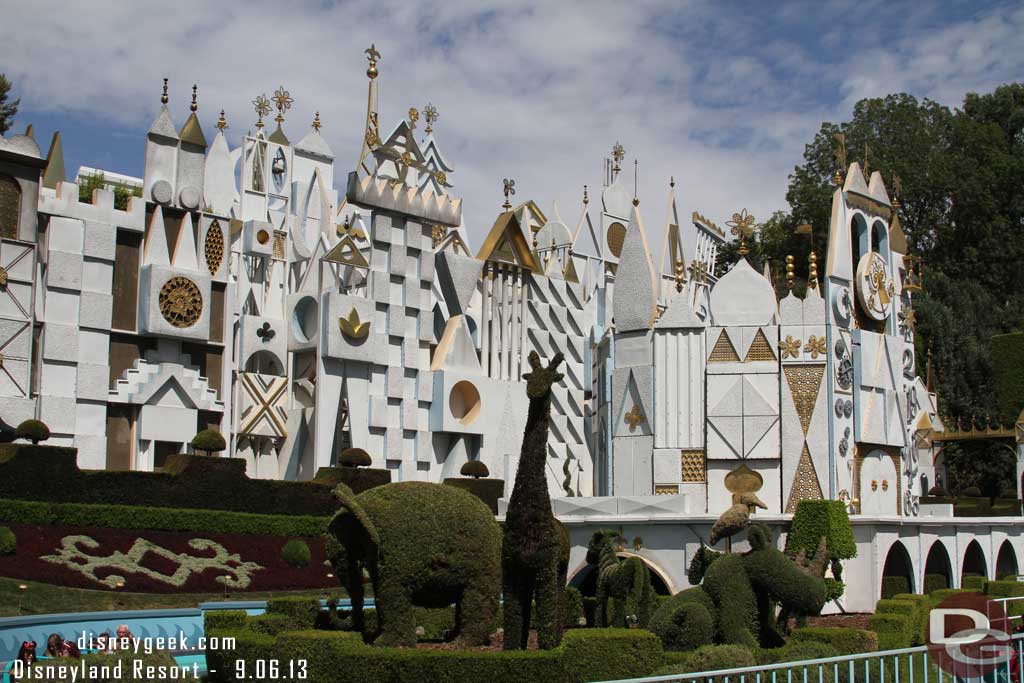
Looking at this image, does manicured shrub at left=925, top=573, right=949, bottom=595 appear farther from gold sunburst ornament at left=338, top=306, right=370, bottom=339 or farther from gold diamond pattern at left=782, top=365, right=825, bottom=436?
gold sunburst ornament at left=338, top=306, right=370, bottom=339

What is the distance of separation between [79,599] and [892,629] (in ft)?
51.8

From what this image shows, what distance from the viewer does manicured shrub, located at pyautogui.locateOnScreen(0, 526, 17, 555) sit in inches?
893

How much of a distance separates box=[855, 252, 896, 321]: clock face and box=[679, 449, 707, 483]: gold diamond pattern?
285 inches

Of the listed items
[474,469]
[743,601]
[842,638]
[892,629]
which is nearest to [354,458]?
[474,469]

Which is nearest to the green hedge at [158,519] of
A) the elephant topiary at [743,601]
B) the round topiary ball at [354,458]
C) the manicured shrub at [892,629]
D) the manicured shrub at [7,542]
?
the manicured shrub at [7,542]

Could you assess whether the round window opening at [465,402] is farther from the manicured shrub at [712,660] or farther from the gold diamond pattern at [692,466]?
the manicured shrub at [712,660]

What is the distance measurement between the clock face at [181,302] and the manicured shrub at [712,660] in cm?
2093

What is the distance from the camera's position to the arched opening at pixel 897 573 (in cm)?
3003

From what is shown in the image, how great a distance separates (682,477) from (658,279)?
6460 millimetres

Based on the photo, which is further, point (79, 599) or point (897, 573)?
point (897, 573)

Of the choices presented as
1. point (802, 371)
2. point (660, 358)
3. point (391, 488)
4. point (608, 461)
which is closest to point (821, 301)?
point (802, 371)

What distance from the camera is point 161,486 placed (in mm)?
26953

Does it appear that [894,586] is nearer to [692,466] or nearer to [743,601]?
[692,466]

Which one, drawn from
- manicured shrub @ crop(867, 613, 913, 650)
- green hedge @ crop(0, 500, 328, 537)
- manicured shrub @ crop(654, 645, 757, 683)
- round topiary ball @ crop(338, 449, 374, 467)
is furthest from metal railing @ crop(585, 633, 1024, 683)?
round topiary ball @ crop(338, 449, 374, 467)
